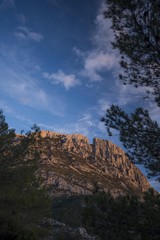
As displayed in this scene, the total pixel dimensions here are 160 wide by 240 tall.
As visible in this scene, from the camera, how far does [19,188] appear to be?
629 inches

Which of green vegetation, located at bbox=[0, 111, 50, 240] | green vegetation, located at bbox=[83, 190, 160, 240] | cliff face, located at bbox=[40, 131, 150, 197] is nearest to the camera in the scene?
green vegetation, located at bbox=[83, 190, 160, 240]

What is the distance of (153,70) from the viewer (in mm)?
9414

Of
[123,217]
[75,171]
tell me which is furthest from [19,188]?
[75,171]

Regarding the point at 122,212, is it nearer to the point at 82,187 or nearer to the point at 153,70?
the point at 153,70

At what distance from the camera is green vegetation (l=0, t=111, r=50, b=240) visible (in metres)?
15.6

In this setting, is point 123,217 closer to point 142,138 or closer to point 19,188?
point 142,138

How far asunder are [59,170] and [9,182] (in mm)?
123988

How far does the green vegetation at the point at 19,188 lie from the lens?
15.6 meters

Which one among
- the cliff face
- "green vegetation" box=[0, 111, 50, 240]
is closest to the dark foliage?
"green vegetation" box=[0, 111, 50, 240]

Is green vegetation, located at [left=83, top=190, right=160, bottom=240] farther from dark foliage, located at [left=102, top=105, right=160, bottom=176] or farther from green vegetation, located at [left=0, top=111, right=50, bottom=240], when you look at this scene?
green vegetation, located at [left=0, top=111, right=50, bottom=240]

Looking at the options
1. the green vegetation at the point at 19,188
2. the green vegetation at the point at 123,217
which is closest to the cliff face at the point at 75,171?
the green vegetation at the point at 19,188

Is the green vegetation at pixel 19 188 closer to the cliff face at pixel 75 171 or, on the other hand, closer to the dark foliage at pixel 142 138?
the dark foliage at pixel 142 138

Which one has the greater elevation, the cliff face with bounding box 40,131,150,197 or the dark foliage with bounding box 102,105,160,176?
the cliff face with bounding box 40,131,150,197

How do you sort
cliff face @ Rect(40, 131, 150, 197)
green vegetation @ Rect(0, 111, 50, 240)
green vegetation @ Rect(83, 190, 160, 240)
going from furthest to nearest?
cliff face @ Rect(40, 131, 150, 197)
green vegetation @ Rect(0, 111, 50, 240)
green vegetation @ Rect(83, 190, 160, 240)
